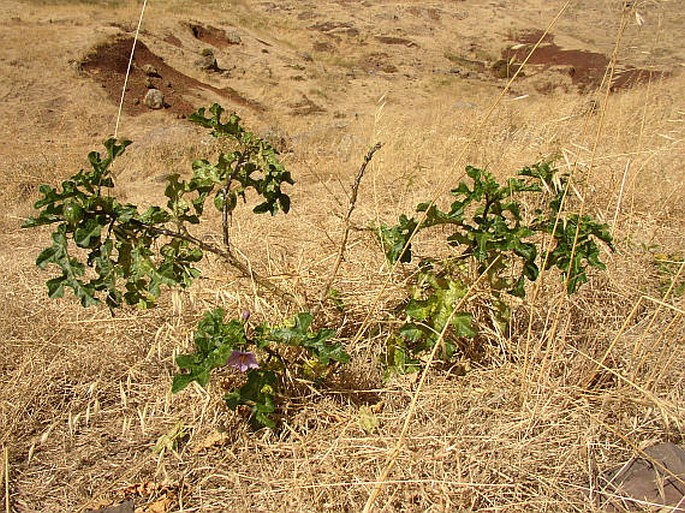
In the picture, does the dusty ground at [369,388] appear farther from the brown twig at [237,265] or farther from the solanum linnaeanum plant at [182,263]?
the solanum linnaeanum plant at [182,263]

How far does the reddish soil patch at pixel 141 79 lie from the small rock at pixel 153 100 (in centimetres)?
10

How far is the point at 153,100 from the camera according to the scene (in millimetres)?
8914

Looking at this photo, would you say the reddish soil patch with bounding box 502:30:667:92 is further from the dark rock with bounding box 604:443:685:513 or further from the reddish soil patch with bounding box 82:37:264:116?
the dark rock with bounding box 604:443:685:513

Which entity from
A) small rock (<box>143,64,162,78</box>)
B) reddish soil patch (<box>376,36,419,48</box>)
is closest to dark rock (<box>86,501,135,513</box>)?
small rock (<box>143,64,162,78</box>)

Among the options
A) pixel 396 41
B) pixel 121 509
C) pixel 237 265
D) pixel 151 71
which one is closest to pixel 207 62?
pixel 151 71

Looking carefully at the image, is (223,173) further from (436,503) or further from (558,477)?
(558,477)

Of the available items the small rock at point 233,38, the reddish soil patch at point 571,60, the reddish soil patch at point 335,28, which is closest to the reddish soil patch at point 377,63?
the reddish soil patch at point 335,28

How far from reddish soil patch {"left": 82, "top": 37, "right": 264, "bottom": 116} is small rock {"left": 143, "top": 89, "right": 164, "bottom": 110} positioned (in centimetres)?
10

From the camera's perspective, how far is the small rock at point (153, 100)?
29.2 feet

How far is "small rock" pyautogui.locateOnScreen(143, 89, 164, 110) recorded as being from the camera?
8891mm

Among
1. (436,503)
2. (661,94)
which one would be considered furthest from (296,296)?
(661,94)

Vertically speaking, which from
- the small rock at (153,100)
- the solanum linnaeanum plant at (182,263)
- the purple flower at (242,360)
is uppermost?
the solanum linnaeanum plant at (182,263)

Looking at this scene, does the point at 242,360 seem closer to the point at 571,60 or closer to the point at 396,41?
the point at 571,60

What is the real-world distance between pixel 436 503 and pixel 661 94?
20.5ft
